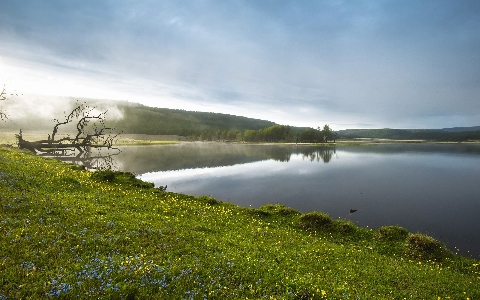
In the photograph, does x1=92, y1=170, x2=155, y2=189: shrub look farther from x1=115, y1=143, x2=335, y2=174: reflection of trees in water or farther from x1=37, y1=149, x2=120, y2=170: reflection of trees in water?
x1=115, y1=143, x2=335, y2=174: reflection of trees in water

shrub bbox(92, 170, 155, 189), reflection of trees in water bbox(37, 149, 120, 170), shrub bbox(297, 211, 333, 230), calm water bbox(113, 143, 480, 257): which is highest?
shrub bbox(92, 170, 155, 189)

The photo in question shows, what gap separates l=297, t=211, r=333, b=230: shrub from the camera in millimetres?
21188

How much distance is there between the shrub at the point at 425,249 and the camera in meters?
17.2

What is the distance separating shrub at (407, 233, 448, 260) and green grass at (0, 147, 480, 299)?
63 mm

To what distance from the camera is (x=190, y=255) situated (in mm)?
11352

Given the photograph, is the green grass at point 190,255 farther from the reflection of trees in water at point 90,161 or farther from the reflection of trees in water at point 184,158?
the reflection of trees in water at point 184,158

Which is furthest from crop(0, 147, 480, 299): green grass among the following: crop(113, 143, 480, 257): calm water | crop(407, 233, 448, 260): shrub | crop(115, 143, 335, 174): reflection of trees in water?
crop(115, 143, 335, 174): reflection of trees in water

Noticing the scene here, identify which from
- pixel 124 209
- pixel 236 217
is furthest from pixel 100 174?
pixel 236 217

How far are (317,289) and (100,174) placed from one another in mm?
27714

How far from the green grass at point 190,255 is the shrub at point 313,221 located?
0.08m

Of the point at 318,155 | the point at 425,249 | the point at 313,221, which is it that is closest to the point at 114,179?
the point at 313,221

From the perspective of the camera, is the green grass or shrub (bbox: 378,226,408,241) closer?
the green grass

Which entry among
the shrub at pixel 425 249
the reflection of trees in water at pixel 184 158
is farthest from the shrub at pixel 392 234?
the reflection of trees in water at pixel 184 158

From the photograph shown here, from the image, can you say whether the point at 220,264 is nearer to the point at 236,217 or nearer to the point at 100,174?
the point at 236,217
